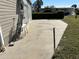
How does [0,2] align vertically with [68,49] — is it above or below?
Result: above

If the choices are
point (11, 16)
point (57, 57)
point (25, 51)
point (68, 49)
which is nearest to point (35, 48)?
point (25, 51)

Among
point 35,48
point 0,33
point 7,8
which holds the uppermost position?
point 7,8

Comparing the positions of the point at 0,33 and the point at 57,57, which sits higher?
the point at 0,33

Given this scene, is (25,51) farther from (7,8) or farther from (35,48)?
(7,8)

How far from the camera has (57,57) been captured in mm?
7613

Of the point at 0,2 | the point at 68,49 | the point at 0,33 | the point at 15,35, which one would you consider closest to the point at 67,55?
the point at 68,49

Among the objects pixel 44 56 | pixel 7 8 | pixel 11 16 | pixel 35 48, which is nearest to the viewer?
pixel 44 56

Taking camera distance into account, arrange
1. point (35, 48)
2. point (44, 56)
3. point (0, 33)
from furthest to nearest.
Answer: point (35, 48) → point (0, 33) → point (44, 56)

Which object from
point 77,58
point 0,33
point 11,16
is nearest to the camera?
point 77,58

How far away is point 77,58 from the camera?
7418 mm

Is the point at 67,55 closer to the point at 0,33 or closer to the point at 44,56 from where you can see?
the point at 44,56

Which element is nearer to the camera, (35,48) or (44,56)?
(44,56)

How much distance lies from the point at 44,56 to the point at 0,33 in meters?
2.10

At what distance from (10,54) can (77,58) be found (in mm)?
2562
